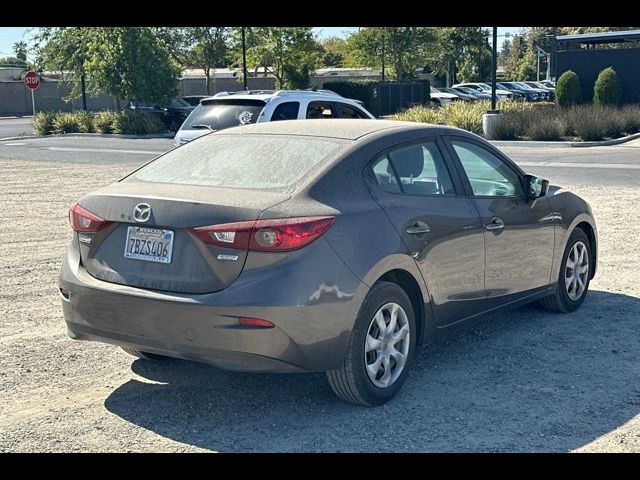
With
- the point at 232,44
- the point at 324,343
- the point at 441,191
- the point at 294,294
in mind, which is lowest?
the point at 324,343

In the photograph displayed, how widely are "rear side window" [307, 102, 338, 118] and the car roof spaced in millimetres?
7524

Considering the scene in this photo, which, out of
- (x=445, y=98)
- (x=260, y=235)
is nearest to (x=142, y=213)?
(x=260, y=235)

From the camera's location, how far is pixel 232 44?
178 feet

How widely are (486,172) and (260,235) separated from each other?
236cm

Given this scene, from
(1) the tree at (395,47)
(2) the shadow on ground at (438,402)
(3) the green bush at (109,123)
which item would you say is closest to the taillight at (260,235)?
(2) the shadow on ground at (438,402)

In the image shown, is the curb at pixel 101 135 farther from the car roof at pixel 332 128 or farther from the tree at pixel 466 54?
the tree at pixel 466 54

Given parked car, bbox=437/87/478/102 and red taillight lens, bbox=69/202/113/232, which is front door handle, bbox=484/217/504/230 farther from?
parked car, bbox=437/87/478/102

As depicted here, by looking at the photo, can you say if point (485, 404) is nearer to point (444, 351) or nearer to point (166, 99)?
point (444, 351)

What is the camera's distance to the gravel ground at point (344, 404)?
14.8 feet

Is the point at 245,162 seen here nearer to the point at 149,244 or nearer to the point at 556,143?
the point at 149,244

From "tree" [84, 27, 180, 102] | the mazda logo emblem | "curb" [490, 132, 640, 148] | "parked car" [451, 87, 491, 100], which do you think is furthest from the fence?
the mazda logo emblem

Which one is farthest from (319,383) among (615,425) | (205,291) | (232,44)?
(232,44)

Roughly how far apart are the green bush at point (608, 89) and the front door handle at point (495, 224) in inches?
1038
